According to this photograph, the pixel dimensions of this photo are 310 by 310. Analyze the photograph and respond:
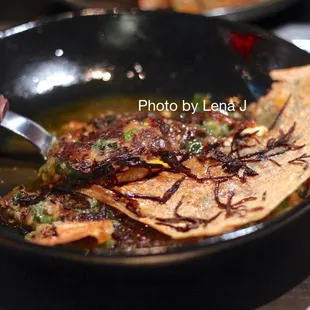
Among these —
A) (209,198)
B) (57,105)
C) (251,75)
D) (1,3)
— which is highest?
(1,3)

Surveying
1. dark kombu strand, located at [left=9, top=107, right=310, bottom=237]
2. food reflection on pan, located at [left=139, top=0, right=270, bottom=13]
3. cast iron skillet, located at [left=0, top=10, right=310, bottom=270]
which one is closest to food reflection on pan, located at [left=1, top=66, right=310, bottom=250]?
dark kombu strand, located at [left=9, top=107, right=310, bottom=237]

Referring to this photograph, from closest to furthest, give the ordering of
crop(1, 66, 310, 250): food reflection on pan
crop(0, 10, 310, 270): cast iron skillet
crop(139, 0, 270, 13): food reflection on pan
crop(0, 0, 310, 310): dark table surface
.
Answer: crop(0, 0, 310, 310): dark table surface, crop(1, 66, 310, 250): food reflection on pan, crop(0, 10, 310, 270): cast iron skillet, crop(139, 0, 270, 13): food reflection on pan

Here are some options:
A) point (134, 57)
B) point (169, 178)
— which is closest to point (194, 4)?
point (134, 57)

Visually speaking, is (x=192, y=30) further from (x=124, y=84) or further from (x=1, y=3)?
(x=1, y=3)

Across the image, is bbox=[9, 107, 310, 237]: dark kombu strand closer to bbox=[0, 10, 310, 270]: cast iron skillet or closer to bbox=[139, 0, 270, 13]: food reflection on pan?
bbox=[0, 10, 310, 270]: cast iron skillet

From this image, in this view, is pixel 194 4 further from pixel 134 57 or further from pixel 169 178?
pixel 169 178

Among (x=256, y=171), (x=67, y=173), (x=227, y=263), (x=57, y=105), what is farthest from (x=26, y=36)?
(x=227, y=263)
